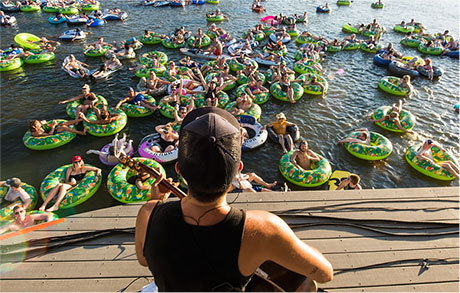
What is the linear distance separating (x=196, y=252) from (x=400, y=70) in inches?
678

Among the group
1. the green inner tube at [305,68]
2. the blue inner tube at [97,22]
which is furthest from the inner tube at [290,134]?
the blue inner tube at [97,22]

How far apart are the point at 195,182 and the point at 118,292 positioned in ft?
8.06

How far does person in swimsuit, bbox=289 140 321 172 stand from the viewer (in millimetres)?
7973

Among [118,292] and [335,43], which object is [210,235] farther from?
[335,43]

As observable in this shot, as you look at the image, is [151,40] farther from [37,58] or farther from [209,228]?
[209,228]

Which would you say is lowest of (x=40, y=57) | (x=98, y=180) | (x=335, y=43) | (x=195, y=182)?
(x=98, y=180)

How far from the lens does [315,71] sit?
1430 centimetres

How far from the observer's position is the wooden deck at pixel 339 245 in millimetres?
3078

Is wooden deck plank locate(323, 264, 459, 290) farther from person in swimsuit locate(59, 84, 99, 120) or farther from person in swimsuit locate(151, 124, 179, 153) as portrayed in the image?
person in swimsuit locate(59, 84, 99, 120)

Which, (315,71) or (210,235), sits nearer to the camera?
(210,235)

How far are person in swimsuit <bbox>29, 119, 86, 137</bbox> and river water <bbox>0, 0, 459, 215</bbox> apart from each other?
52cm

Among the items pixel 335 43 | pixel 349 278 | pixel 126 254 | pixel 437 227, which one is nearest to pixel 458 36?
pixel 335 43

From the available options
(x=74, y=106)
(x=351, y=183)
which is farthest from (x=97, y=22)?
(x=351, y=183)

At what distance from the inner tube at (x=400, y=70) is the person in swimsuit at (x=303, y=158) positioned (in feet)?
34.5
